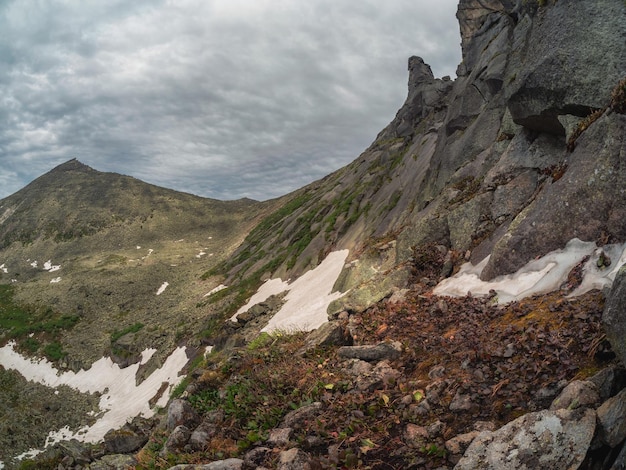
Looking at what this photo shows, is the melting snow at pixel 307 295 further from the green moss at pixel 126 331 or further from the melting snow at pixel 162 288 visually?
the melting snow at pixel 162 288

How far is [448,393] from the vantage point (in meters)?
7.13

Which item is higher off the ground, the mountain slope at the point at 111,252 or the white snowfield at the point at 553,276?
the mountain slope at the point at 111,252

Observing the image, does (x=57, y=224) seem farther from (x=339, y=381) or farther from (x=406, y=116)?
(x=339, y=381)

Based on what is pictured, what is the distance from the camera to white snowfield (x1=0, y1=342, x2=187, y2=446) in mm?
34375

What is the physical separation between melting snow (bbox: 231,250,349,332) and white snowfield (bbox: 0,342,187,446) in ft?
34.7

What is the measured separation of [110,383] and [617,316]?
51.9 metres

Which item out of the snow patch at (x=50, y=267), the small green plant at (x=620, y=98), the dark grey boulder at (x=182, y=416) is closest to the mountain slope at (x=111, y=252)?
the snow patch at (x=50, y=267)

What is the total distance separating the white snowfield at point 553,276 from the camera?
856cm

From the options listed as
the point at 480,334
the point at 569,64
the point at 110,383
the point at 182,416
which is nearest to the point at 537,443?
the point at 480,334

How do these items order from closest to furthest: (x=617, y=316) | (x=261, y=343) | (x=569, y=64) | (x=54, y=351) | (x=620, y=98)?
(x=617, y=316), (x=620, y=98), (x=569, y=64), (x=261, y=343), (x=54, y=351)

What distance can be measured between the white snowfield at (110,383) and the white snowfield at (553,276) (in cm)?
2992

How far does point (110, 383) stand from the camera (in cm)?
4453

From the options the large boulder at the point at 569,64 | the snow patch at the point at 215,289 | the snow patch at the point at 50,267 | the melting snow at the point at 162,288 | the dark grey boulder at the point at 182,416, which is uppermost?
the snow patch at the point at 50,267

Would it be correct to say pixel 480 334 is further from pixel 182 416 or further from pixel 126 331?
pixel 126 331
